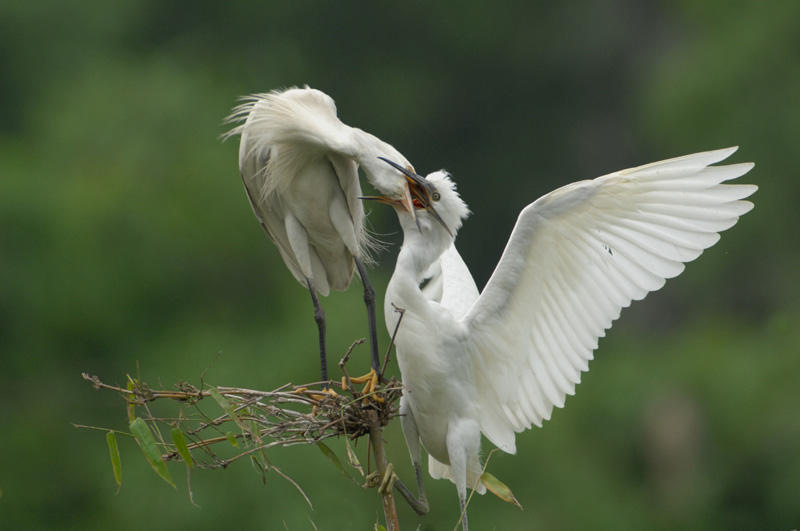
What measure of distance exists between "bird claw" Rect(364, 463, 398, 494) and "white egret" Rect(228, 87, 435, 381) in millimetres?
372

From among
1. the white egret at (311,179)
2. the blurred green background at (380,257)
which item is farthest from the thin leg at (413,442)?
the blurred green background at (380,257)

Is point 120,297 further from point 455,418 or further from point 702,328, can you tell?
point 455,418

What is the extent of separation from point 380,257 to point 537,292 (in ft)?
12.8

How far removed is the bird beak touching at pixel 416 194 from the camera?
2.75 m

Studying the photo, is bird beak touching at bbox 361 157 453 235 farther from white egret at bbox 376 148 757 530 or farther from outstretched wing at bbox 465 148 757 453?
outstretched wing at bbox 465 148 757 453

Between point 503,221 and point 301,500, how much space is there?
398cm

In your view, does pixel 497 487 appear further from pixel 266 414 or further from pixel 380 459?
pixel 266 414

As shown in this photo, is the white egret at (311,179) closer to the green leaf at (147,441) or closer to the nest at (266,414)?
the nest at (266,414)

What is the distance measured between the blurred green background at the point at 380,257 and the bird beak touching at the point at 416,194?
3262 millimetres

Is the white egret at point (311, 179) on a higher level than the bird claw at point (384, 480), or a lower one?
higher

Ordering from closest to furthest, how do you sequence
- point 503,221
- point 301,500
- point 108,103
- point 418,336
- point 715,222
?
point 715,222 < point 418,336 < point 301,500 < point 108,103 < point 503,221

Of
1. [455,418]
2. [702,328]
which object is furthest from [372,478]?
[702,328]

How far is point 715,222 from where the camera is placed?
256 centimetres

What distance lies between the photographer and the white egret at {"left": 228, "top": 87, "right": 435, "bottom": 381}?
301cm
